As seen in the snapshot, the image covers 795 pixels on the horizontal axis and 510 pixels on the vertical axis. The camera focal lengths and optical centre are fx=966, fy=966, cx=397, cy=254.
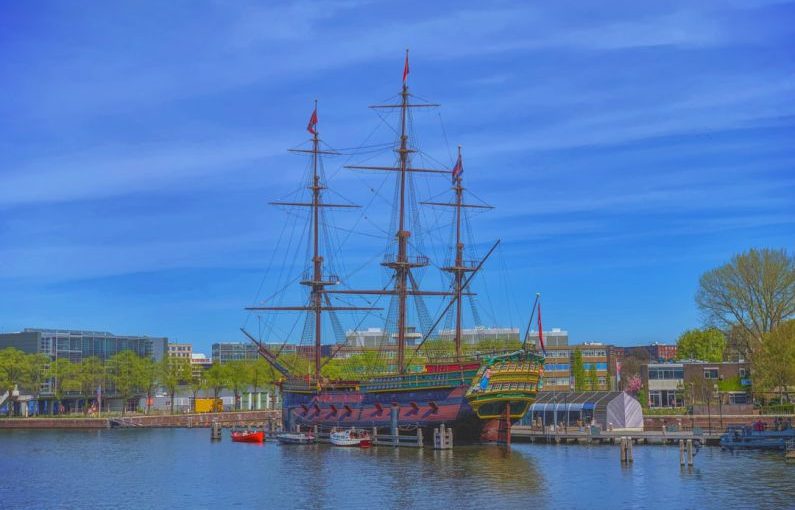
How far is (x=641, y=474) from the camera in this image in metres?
70.1

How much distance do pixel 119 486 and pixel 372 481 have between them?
17697 millimetres

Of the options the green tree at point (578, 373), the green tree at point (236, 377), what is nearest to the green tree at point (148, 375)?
the green tree at point (236, 377)

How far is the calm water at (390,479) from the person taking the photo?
57.7 m

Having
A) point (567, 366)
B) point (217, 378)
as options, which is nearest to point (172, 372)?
point (217, 378)

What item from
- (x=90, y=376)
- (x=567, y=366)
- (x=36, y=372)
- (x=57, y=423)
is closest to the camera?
(x=57, y=423)

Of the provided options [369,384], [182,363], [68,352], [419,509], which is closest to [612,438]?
[369,384]

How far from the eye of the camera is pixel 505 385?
89688 mm

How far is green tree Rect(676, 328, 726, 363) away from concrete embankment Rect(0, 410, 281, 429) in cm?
7155

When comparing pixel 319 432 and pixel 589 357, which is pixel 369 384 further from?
pixel 589 357

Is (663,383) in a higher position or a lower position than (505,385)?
lower

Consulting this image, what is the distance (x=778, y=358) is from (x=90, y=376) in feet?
359

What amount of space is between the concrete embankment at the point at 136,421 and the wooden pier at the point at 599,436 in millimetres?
49479

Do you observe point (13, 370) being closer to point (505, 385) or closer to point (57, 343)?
point (57, 343)

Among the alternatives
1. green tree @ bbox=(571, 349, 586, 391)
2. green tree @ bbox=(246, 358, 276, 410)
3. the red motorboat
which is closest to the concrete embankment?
green tree @ bbox=(246, 358, 276, 410)
